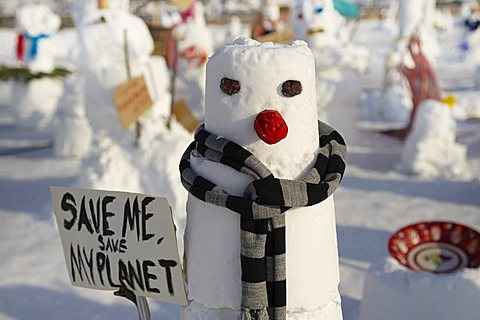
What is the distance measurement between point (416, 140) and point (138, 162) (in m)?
2.50

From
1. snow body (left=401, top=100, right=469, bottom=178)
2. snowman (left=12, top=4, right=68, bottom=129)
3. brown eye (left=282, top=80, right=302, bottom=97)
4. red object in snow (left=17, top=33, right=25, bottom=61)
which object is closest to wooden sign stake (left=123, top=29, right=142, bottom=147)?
brown eye (left=282, top=80, right=302, bottom=97)

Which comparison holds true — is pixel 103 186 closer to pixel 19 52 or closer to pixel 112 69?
pixel 112 69

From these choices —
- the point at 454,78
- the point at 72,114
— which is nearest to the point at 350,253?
the point at 72,114

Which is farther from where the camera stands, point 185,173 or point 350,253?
point 350,253

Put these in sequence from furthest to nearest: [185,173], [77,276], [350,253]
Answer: [350,253], [77,276], [185,173]

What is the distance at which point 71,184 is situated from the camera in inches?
190

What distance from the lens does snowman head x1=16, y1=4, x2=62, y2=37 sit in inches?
276

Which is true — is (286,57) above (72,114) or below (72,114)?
above

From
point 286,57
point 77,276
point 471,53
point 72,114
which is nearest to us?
point 286,57

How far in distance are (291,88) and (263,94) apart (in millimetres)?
77

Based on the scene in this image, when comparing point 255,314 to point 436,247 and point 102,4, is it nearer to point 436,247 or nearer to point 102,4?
point 436,247

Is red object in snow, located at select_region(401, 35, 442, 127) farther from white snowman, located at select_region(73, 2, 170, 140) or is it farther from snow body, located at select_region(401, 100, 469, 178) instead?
white snowman, located at select_region(73, 2, 170, 140)

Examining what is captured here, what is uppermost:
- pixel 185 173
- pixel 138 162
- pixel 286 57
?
pixel 286 57

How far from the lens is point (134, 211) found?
1.71m
